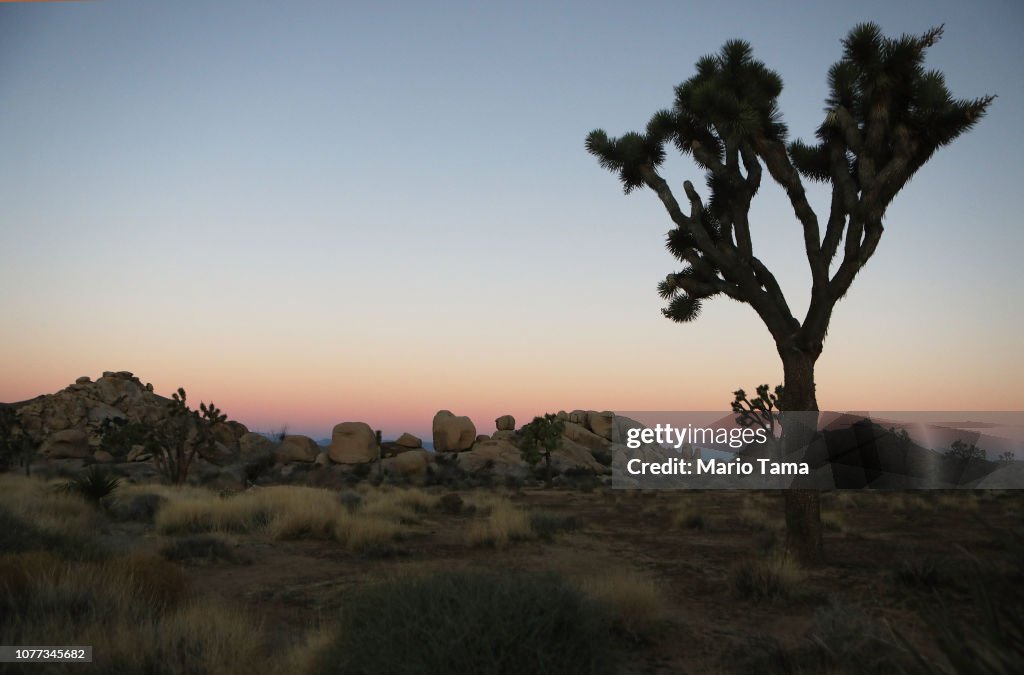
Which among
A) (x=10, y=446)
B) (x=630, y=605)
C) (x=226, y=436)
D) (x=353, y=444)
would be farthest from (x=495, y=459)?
(x=630, y=605)

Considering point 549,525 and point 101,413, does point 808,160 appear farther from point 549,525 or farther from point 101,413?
point 101,413

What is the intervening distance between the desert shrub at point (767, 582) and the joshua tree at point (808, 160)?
2.24m

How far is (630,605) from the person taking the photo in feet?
22.1

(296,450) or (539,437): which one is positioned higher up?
(539,437)

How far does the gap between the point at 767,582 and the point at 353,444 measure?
39627 mm

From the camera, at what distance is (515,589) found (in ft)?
14.9

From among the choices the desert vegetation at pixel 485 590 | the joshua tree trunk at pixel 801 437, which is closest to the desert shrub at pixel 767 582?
the desert vegetation at pixel 485 590

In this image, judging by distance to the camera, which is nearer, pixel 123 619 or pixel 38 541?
pixel 123 619

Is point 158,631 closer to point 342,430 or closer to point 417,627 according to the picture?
point 417,627

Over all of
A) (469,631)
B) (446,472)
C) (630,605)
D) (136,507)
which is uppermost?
(469,631)

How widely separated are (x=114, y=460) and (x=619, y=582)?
4462cm

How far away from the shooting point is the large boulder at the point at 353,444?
44.2 m

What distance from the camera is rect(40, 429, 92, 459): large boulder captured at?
47000 millimetres

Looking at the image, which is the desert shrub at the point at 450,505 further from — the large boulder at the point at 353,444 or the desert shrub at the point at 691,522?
the large boulder at the point at 353,444
